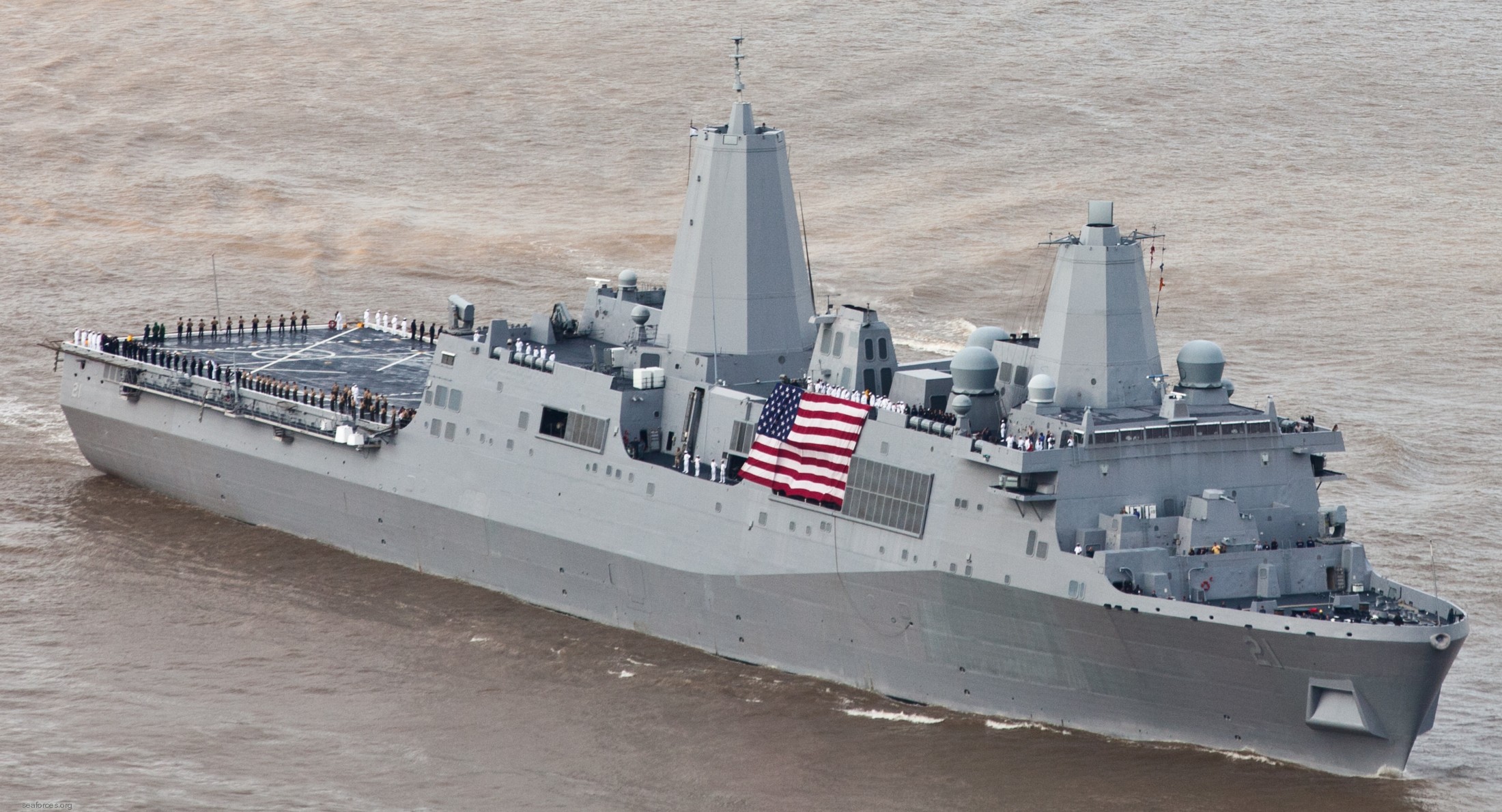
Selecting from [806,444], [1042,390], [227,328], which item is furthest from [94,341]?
[1042,390]

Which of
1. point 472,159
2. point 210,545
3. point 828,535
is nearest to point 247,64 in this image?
point 472,159

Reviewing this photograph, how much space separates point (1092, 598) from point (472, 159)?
147 feet

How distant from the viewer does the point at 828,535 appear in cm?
3734

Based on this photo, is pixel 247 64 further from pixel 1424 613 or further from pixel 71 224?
pixel 1424 613

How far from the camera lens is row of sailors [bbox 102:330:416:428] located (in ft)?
152

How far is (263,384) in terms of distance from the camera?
48.4 meters

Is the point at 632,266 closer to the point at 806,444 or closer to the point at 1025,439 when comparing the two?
the point at 806,444

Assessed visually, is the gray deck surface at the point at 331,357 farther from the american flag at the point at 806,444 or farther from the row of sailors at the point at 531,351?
the american flag at the point at 806,444

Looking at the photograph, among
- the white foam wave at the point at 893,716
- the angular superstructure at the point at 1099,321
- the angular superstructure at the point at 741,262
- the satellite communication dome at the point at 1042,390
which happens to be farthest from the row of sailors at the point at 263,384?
the angular superstructure at the point at 1099,321

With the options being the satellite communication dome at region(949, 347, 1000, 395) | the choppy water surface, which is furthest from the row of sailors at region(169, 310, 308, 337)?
the satellite communication dome at region(949, 347, 1000, 395)

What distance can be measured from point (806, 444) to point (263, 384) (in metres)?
17.1

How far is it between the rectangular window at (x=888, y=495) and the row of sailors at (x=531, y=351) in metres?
8.58

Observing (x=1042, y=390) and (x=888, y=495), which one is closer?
(x=1042, y=390)

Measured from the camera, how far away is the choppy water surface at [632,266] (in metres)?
34.6
